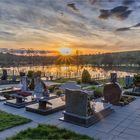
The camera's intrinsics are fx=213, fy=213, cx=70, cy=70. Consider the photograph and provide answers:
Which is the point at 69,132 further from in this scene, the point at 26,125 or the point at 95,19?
the point at 95,19

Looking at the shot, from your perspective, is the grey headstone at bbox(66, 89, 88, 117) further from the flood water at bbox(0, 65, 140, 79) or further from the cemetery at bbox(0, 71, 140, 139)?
the flood water at bbox(0, 65, 140, 79)

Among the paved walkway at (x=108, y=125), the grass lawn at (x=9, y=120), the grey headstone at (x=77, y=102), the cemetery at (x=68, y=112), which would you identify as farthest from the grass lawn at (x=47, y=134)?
the grey headstone at (x=77, y=102)

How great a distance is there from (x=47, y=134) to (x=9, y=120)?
222 centimetres

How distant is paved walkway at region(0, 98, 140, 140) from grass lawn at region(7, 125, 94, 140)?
0.45 m

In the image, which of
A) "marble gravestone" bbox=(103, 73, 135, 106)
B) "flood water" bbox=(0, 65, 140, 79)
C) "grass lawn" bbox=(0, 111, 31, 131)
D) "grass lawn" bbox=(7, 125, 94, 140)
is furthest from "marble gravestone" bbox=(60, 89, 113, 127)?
"flood water" bbox=(0, 65, 140, 79)

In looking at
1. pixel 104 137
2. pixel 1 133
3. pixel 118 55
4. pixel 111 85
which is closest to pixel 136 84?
pixel 111 85

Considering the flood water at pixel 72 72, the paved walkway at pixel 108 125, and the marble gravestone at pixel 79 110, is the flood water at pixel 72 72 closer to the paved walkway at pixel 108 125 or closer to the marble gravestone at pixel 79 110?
the paved walkway at pixel 108 125

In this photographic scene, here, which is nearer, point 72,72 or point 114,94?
point 114,94

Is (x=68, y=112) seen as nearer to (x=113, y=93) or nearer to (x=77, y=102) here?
(x=77, y=102)

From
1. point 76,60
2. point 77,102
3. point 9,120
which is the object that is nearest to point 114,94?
point 77,102

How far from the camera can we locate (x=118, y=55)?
104 meters

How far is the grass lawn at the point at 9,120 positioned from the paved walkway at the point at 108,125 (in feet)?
0.80

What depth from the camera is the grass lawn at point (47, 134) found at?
6727 millimetres

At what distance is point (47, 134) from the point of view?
274 inches
